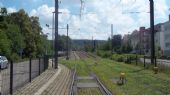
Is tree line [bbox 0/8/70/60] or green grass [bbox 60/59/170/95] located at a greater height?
tree line [bbox 0/8/70/60]

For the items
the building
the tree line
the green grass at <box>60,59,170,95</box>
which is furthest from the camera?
the building

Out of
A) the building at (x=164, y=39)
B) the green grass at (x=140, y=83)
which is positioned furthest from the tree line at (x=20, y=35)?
the building at (x=164, y=39)

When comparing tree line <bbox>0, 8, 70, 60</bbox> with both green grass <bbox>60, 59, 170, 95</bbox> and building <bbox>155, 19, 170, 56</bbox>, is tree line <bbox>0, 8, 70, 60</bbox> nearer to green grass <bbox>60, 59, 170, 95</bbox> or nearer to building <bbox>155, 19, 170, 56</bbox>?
green grass <bbox>60, 59, 170, 95</bbox>

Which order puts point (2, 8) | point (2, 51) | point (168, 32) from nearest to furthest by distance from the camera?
point (2, 51) → point (2, 8) → point (168, 32)

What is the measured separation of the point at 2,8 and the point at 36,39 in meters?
27.3

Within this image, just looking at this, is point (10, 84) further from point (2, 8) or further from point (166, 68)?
point (2, 8)

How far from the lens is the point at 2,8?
9494 centimetres

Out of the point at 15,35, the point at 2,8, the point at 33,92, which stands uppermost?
the point at 2,8

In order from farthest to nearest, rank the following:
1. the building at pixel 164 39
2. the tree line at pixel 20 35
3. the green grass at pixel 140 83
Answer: the building at pixel 164 39, the tree line at pixel 20 35, the green grass at pixel 140 83

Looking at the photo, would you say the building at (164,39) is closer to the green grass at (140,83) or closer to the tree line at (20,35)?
the tree line at (20,35)

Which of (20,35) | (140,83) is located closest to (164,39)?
(20,35)

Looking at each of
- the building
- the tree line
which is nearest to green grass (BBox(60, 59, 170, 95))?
the tree line

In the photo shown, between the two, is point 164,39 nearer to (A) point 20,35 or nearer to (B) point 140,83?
(A) point 20,35

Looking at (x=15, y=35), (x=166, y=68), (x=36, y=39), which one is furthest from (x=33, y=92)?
(x=36, y=39)
